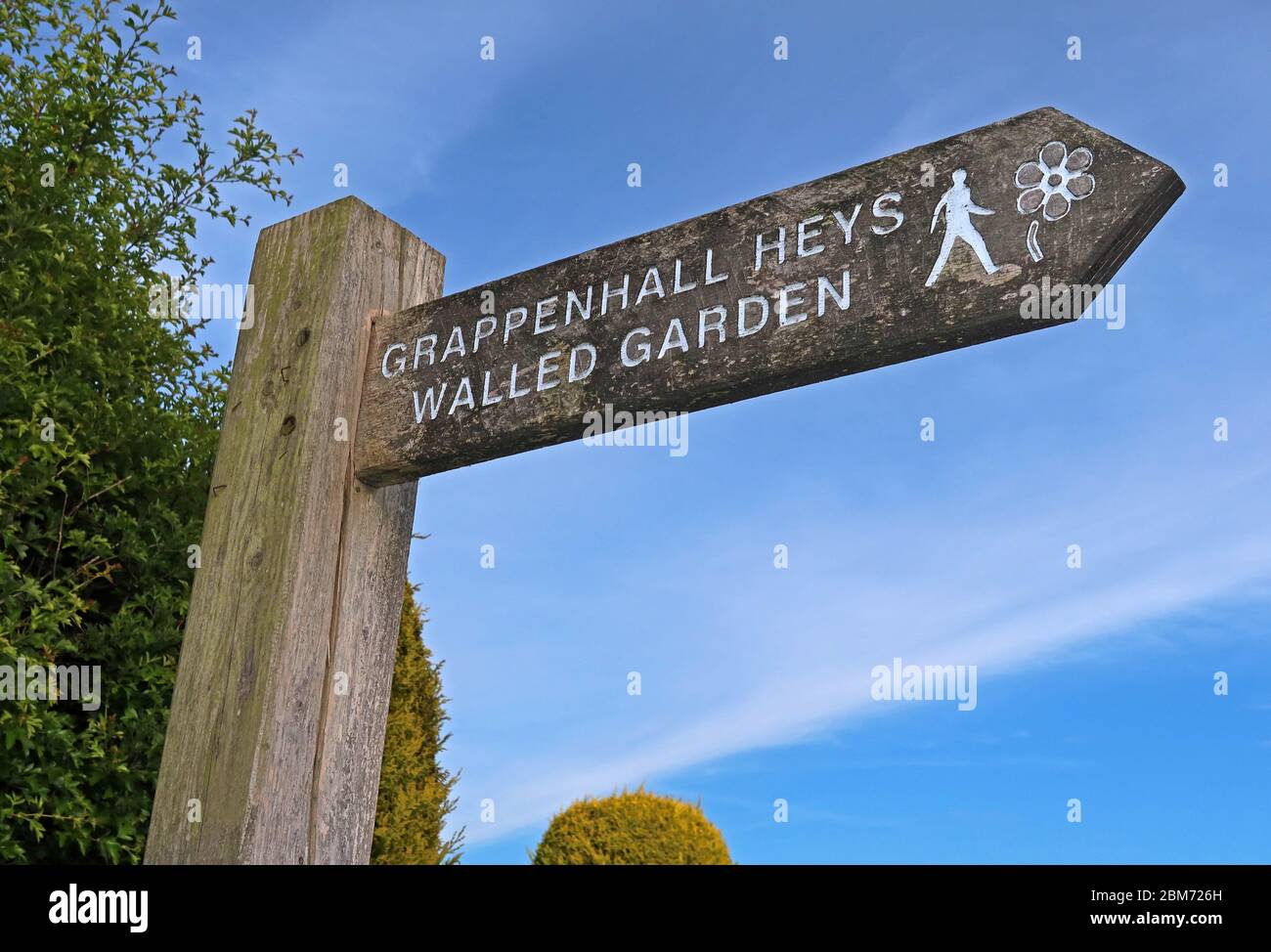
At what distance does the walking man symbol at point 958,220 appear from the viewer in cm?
215

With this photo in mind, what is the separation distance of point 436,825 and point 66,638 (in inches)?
97.8

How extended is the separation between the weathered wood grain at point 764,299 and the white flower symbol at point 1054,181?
1cm

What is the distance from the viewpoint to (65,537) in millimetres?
3742

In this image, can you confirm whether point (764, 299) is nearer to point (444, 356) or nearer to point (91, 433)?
point (444, 356)

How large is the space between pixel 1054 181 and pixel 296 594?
193cm

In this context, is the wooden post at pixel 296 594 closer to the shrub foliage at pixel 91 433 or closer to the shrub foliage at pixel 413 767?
the shrub foliage at pixel 91 433

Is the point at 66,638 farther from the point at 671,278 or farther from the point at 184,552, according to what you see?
the point at 671,278

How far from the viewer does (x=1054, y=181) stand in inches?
82.5

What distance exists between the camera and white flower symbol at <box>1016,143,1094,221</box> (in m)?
2.06

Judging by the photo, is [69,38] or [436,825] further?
[436,825]
